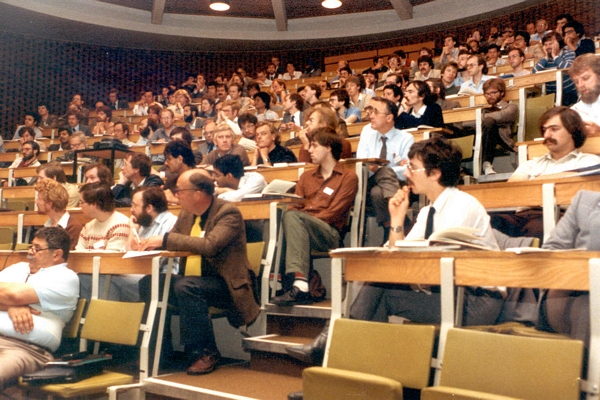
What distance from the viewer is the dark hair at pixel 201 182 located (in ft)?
9.39

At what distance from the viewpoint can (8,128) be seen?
409 inches

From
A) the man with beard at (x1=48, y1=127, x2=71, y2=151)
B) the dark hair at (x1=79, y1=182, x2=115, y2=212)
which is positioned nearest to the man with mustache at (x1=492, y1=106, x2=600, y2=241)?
the dark hair at (x1=79, y1=182, x2=115, y2=212)

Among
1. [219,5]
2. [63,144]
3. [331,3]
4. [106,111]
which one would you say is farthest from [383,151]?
[219,5]

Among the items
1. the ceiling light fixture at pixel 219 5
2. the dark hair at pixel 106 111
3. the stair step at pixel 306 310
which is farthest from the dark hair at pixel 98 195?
the ceiling light fixture at pixel 219 5

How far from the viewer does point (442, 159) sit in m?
2.29

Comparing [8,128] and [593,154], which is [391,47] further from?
[593,154]

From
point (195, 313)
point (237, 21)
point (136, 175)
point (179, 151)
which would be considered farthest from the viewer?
point (237, 21)

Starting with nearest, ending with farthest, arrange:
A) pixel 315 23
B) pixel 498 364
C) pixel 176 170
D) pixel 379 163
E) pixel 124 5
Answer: pixel 498 364
pixel 379 163
pixel 176 170
pixel 124 5
pixel 315 23

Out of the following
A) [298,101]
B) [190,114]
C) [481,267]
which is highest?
[190,114]

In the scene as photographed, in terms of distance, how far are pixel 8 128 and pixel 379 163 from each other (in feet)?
29.3

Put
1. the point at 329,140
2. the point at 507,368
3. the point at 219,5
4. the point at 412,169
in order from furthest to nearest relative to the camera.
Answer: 1. the point at 219,5
2. the point at 329,140
3. the point at 412,169
4. the point at 507,368

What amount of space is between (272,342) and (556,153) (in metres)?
1.54

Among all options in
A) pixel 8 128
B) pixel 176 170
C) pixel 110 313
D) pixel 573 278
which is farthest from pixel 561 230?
pixel 8 128

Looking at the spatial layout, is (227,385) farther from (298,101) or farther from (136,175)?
(298,101)
